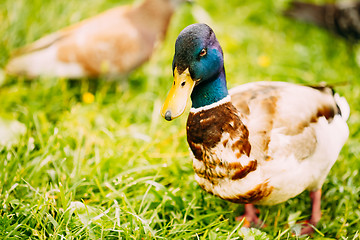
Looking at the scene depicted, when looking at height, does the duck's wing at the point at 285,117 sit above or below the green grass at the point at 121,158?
above

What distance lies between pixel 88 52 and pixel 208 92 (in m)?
1.60

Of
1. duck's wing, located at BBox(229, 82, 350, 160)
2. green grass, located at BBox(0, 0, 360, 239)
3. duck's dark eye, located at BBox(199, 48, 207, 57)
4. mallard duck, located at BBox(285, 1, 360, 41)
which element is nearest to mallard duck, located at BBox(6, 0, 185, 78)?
green grass, located at BBox(0, 0, 360, 239)

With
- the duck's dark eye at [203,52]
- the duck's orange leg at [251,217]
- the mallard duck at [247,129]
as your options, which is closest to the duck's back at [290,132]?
the mallard duck at [247,129]

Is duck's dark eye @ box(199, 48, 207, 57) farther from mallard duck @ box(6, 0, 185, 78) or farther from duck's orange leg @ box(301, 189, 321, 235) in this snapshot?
mallard duck @ box(6, 0, 185, 78)

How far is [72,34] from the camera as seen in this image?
3090 mm

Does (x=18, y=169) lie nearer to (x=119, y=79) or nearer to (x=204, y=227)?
(x=204, y=227)

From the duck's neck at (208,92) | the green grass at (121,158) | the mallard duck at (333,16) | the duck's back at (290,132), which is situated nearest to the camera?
the duck's neck at (208,92)

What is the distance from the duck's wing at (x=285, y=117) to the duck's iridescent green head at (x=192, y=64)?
30cm

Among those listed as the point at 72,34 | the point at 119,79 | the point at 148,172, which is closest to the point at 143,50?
the point at 119,79

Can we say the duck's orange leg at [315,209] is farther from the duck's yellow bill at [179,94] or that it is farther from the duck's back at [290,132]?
the duck's yellow bill at [179,94]

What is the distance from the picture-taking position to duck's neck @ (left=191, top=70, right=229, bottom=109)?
168cm

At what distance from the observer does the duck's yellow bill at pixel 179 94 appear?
1.58m

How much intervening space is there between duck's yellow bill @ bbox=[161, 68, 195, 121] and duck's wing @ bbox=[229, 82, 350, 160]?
33 cm

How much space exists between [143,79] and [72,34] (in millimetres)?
701
